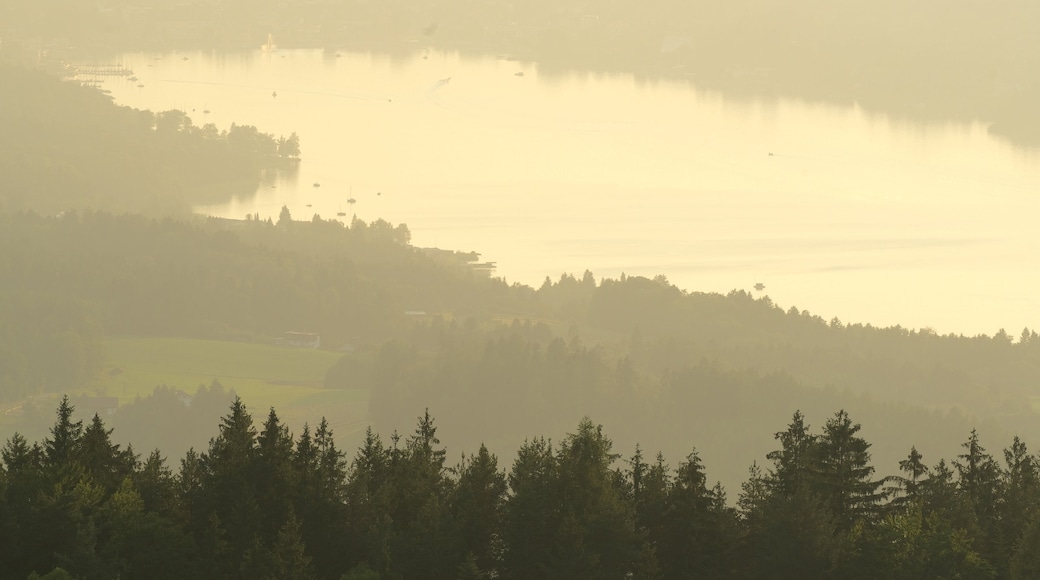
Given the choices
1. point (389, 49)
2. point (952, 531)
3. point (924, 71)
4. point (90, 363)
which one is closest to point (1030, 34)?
point (924, 71)

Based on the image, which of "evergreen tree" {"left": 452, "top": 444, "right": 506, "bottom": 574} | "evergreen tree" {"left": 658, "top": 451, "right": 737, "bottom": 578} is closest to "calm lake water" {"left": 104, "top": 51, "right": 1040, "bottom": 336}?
"evergreen tree" {"left": 658, "top": 451, "right": 737, "bottom": 578}

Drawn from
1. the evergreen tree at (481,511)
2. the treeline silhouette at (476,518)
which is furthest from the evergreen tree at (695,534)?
the evergreen tree at (481,511)

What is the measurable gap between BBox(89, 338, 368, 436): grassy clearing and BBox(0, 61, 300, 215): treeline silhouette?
23.3 m

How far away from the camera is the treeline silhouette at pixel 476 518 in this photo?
16.9 meters

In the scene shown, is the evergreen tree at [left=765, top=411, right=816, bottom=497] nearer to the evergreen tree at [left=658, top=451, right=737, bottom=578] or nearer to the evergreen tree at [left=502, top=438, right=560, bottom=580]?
the evergreen tree at [left=658, top=451, right=737, bottom=578]

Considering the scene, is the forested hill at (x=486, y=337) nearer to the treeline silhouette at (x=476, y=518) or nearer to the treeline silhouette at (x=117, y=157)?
the treeline silhouette at (x=117, y=157)

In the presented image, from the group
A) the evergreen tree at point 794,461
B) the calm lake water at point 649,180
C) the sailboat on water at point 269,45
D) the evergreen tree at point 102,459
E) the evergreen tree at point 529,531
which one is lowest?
the evergreen tree at point 529,531

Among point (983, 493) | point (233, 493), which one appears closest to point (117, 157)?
Answer: point (233, 493)

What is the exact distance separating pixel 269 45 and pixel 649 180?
1884 inches

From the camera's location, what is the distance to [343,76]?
108188mm

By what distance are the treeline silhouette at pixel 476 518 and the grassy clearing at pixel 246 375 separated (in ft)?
77.0

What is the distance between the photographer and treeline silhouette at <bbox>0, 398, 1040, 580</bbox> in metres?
16.9

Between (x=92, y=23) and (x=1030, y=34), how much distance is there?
200ft

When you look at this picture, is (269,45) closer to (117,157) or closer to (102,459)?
(117,157)
